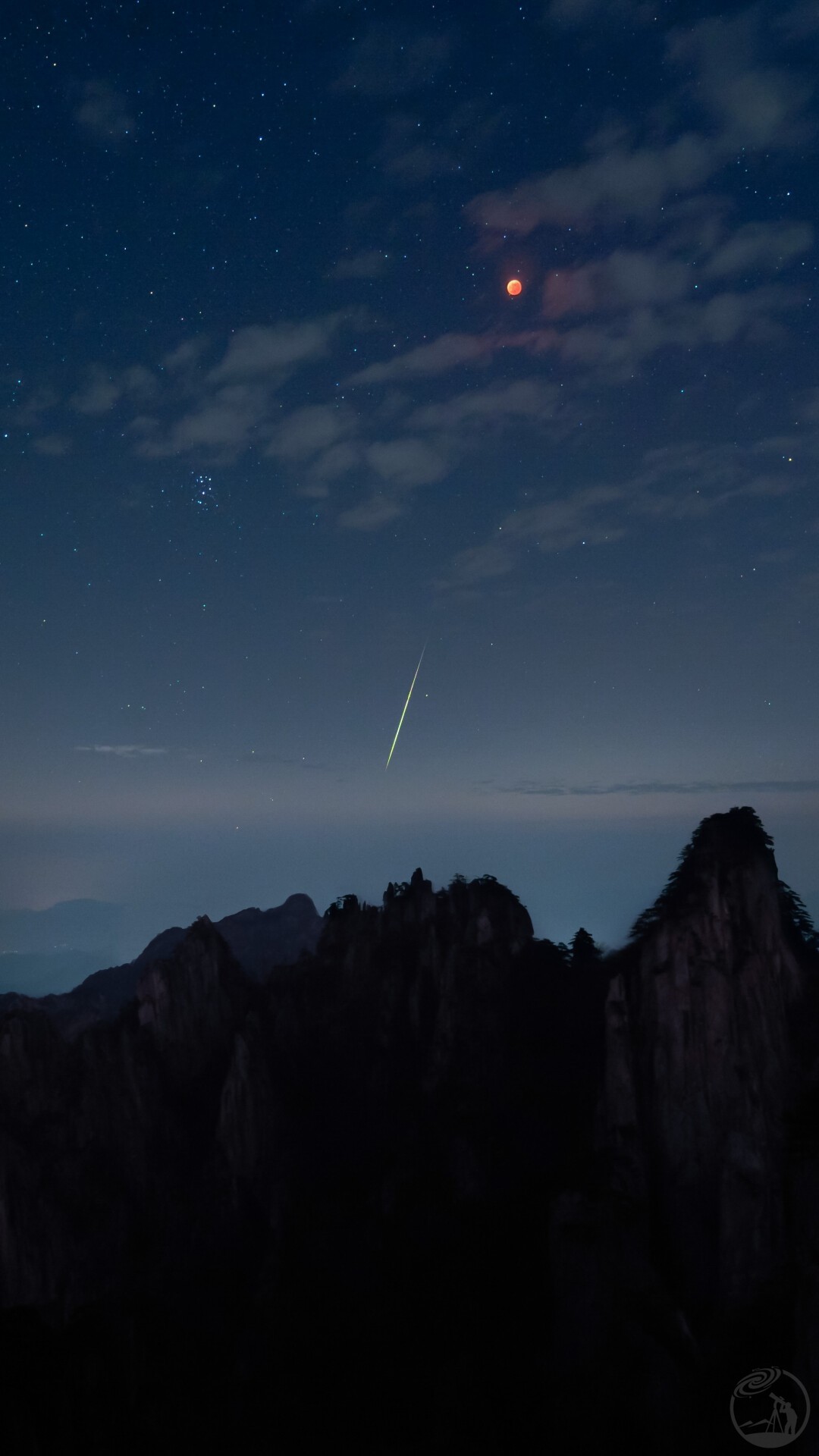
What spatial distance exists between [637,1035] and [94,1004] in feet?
206

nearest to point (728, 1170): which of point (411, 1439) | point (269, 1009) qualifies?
point (411, 1439)

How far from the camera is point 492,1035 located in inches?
1457

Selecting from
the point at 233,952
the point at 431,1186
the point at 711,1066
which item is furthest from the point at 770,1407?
the point at 233,952

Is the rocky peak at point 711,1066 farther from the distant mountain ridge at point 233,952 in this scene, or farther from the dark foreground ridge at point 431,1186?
the distant mountain ridge at point 233,952

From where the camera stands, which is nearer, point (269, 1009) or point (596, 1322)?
point (596, 1322)

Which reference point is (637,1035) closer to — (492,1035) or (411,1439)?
(492,1035)

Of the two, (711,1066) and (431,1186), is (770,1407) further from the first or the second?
(431,1186)

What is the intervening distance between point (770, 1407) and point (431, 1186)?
15707 millimetres

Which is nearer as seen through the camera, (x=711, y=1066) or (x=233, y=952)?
(x=711, y=1066)

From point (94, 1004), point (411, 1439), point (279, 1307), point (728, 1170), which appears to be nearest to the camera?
point (411, 1439)

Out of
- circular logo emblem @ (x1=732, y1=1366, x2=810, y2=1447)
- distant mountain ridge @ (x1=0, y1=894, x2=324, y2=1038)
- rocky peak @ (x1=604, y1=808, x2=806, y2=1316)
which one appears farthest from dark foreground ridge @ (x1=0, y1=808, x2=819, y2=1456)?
distant mountain ridge @ (x1=0, y1=894, x2=324, y2=1038)

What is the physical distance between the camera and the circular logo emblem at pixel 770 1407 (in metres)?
19.4

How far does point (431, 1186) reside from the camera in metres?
31.9

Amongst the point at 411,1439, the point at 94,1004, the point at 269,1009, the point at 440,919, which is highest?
the point at 440,919
